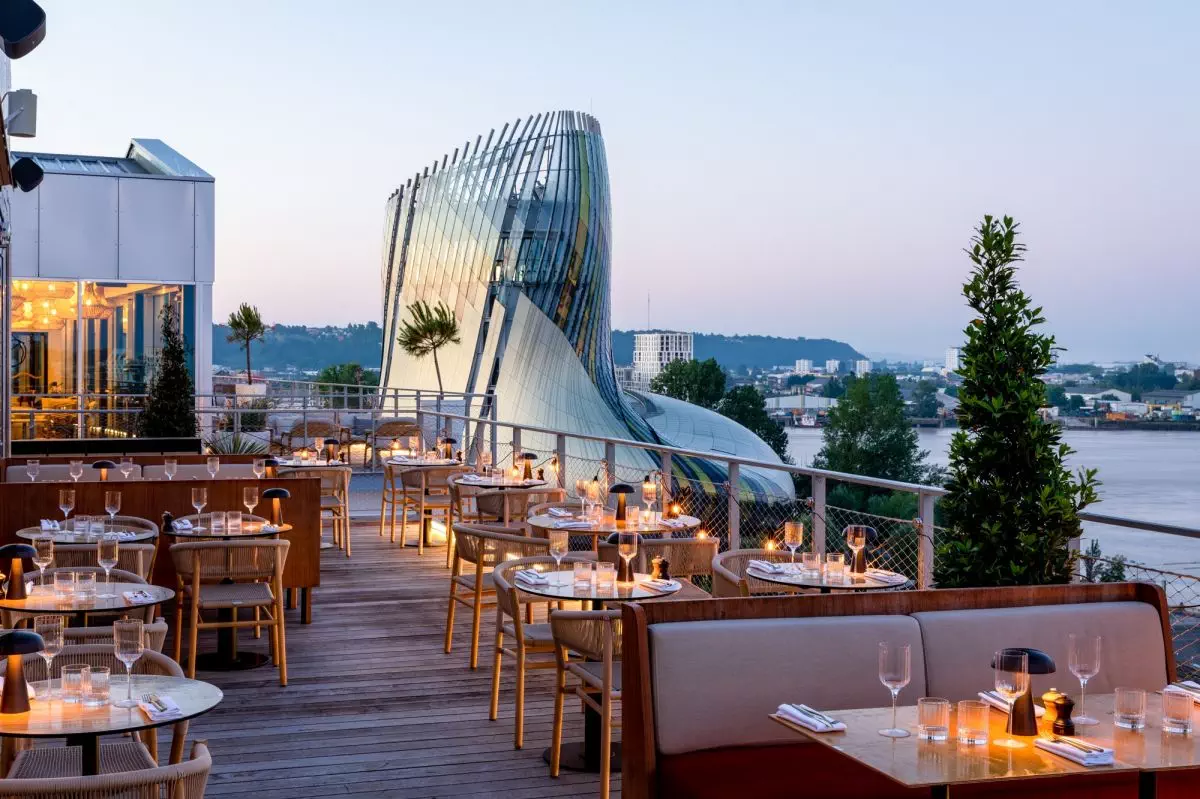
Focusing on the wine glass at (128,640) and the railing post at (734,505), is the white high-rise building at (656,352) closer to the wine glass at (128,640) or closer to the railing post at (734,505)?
the railing post at (734,505)

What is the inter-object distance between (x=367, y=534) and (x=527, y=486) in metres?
3.35

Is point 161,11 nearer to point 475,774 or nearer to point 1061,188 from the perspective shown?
point 475,774

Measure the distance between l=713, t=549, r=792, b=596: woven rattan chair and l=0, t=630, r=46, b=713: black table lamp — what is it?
10.3 ft

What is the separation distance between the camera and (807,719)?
3.17 m


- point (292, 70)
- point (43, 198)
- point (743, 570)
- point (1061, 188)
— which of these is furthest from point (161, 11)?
point (1061, 188)

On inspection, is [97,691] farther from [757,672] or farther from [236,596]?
[236,596]

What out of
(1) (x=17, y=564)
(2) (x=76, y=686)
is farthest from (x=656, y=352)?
(2) (x=76, y=686)

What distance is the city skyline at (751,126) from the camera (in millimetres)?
23453

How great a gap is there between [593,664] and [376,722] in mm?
1291

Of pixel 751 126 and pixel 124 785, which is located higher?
pixel 751 126

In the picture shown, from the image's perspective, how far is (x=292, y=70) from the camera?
25.1 meters

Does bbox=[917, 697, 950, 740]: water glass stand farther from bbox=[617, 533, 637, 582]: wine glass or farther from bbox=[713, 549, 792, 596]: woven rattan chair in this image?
bbox=[713, 549, 792, 596]: woven rattan chair

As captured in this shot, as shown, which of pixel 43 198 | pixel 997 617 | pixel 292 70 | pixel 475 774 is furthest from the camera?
pixel 292 70

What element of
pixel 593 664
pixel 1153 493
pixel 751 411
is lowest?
pixel 1153 493
